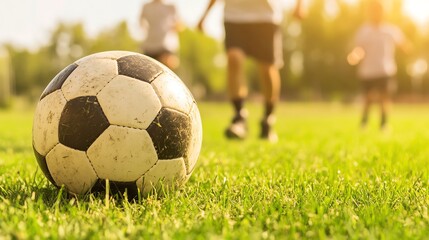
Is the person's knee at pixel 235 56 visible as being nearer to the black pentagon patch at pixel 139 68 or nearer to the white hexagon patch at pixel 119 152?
the black pentagon patch at pixel 139 68

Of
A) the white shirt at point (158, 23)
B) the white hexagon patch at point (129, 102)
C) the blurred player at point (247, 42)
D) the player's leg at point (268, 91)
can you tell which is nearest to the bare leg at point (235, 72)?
the blurred player at point (247, 42)

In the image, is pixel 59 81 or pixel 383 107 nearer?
pixel 59 81

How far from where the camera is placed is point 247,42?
22.6ft

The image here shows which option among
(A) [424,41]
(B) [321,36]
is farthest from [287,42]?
(A) [424,41]

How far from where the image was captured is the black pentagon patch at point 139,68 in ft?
9.20

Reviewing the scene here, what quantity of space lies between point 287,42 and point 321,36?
4541 millimetres

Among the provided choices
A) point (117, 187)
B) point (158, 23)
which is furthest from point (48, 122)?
point (158, 23)

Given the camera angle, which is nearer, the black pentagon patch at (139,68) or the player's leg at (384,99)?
the black pentagon patch at (139,68)

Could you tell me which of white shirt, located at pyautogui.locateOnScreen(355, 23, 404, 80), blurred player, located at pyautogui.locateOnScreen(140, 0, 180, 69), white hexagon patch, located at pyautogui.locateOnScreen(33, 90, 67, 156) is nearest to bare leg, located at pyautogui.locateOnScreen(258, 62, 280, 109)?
blurred player, located at pyautogui.locateOnScreen(140, 0, 180, 69)

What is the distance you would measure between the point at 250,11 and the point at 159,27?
348 centimetres

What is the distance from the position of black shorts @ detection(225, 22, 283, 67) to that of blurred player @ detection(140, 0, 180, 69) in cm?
321

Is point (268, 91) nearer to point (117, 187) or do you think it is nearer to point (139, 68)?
point (139, 68)

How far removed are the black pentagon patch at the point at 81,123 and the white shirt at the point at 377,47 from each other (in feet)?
32.2

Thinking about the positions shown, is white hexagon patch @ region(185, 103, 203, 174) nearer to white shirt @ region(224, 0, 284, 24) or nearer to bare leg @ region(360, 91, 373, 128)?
white shirt @ region(224, 0, 284, 24)
